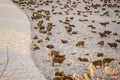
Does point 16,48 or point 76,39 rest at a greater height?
point 16,48

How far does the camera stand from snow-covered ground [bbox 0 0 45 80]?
25.6 ft

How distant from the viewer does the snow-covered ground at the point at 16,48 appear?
781 centimetres

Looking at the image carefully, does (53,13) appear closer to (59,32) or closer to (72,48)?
(59,32)

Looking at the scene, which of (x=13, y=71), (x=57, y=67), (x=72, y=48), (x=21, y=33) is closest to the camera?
(x=13, y=71)

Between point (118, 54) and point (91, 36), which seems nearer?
point (118, 54)

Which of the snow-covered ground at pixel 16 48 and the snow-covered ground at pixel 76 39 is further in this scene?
the snow-covered ground at pixel 76 39

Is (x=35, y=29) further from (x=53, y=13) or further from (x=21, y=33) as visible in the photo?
(x=53, y=13)

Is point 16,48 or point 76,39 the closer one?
point 16,48

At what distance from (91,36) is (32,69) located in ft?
17.2

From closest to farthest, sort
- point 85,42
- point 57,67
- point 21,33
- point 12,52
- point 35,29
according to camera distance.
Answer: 1. point 57,67
2. point 12,52
3. point 85,42
4. point 21,33
5. point 35,29

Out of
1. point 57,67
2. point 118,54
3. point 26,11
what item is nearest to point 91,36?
point 118,54

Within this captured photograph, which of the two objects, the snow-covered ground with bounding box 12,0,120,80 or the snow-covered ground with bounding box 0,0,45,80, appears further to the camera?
the snow-covered ground with bounding box 12,0,120,80

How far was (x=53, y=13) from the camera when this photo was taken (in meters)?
18.0

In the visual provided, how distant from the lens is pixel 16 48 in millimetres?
10227
